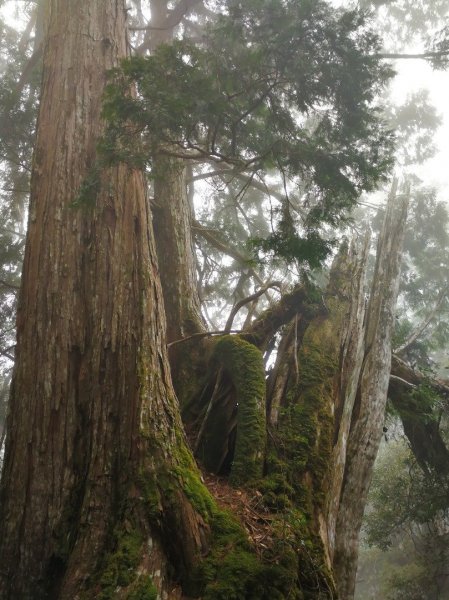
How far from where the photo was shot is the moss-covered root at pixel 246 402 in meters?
3.96

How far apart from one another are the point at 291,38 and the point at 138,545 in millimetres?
3910

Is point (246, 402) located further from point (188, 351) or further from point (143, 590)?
point (143, 590)

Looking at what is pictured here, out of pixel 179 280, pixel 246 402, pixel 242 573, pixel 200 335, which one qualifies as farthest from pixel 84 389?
pixel 179 280

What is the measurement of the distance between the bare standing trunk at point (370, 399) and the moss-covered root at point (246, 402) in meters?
1.13

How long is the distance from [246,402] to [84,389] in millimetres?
1453

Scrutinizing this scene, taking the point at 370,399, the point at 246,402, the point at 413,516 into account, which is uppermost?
the point at 370,399

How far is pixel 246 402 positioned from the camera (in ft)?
14.7

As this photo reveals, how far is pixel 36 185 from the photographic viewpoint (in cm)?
473

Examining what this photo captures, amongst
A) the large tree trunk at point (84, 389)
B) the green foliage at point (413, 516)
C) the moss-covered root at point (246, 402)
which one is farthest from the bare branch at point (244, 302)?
the green foliage at point (413, 516)

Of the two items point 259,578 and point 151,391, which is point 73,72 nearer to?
point 151,391

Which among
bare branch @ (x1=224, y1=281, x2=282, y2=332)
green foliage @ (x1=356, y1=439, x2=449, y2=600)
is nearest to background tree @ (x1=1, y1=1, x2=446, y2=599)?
bare branch @ (x1=224, y1=281, x2=282, y2=332)

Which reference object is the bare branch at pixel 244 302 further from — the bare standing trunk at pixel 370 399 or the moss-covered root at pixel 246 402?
the bare standing trunk at pixel 370 399

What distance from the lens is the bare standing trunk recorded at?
14.4 ft

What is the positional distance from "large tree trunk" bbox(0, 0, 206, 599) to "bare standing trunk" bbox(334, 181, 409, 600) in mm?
1952
